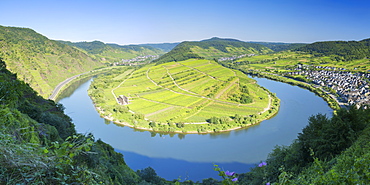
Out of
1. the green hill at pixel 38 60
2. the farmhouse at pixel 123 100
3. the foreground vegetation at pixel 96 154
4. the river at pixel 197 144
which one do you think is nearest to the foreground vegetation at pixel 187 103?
the farmhouse at pixel 123 100

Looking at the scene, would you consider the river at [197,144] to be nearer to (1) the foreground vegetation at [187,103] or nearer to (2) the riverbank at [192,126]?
(2) the riverbank at [192,126]

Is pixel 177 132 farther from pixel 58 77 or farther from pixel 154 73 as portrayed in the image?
pixel 58 77

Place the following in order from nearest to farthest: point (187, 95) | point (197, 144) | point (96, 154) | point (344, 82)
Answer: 1. point (96, 154)
2. point (197, 144)
3. point (187, 95)
4. point (344, 82)

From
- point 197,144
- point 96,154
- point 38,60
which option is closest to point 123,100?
point 197,144

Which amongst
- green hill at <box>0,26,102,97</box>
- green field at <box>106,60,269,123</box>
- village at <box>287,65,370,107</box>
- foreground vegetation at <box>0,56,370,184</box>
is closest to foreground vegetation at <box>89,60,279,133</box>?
green field at <box>106,60,269,123</box>

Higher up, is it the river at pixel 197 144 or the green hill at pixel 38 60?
the green hill at pixel 38 60

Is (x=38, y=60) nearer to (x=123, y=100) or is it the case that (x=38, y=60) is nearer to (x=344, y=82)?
(x=123, y=100)

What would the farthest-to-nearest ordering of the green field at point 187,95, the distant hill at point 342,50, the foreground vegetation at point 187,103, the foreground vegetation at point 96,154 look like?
1. the distant hill at point 342,50
2. the green field at point 187,95
3. the foreground vegetation at point 187,103
4. the foreground vegetation at point 96,154
